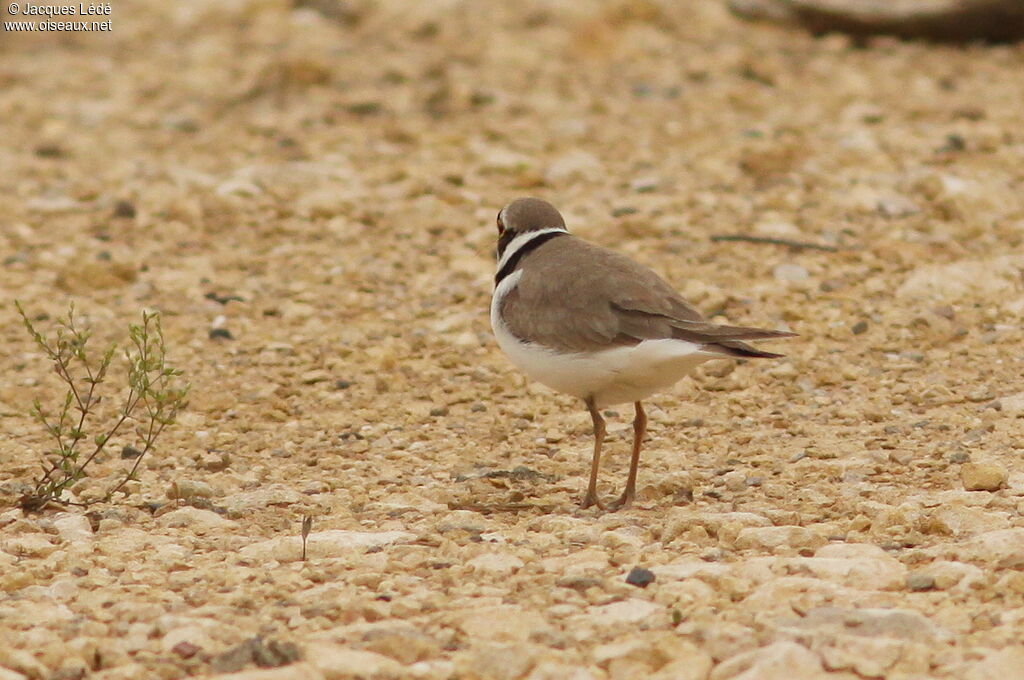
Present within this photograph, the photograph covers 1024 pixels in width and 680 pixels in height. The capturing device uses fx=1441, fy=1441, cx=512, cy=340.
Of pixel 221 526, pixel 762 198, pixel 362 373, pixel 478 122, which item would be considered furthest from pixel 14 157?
pixel 221 526

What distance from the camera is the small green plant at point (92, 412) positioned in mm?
5051

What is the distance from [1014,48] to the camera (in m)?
11.0

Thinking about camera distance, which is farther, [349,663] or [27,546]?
[27,546]

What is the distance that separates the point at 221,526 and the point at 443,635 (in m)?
1.37

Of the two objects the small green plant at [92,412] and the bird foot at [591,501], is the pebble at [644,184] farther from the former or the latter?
the bird foot at [591,501]

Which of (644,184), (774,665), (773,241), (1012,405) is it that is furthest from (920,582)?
(644,184)

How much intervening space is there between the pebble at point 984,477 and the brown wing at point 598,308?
2.72 feet

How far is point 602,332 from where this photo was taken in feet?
16.8

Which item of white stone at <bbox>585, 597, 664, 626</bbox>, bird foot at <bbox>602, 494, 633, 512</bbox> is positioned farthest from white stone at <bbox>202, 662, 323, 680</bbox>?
bird foot at <bbox>602, 494, 633, 512</bbox>

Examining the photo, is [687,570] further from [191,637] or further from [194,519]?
[194,519]

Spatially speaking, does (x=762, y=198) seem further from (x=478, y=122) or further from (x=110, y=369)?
(x=110, y=369)

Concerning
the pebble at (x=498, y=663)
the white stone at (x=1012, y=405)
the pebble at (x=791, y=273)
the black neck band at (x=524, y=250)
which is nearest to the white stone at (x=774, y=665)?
the pebble at (x=498, y=663)

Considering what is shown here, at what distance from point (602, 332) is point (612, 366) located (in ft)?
0.44

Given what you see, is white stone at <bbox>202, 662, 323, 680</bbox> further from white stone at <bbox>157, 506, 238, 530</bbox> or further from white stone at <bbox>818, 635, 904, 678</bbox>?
white stone at <bbox>157, 506, 238, 530</bbox>
